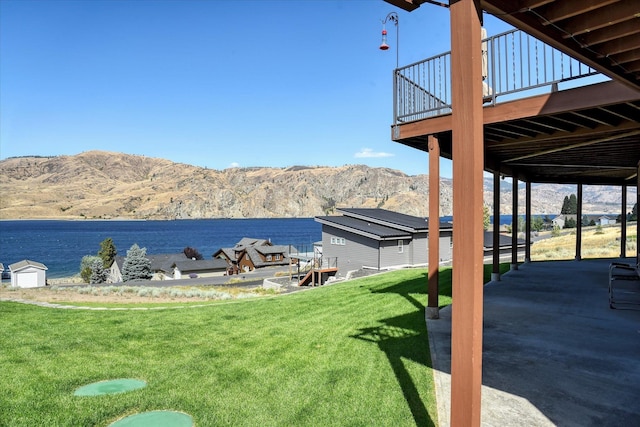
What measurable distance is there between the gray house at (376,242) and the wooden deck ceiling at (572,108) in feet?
37.4

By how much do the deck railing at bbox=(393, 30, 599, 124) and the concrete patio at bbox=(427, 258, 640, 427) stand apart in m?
4.47

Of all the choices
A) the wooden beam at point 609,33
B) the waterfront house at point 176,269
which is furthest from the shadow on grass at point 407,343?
the waterfront house at point 176,269

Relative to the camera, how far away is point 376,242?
26.0 metres

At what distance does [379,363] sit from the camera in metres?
6.14

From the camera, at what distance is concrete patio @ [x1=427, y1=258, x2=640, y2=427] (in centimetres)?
449

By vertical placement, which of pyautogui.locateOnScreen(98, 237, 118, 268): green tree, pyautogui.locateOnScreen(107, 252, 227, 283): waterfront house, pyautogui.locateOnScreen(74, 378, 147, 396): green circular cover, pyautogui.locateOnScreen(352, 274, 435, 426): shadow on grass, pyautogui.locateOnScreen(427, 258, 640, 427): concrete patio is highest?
pyautogui.locateOnScreen(427, 258, 640, 427): concrete patio

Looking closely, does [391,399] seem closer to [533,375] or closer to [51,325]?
[533,375]

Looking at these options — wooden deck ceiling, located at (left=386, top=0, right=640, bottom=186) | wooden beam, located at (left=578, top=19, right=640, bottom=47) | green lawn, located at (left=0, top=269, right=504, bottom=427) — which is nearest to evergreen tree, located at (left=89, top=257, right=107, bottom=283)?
green lawn, located at (left=0, top=269, right=504, bottom=427)

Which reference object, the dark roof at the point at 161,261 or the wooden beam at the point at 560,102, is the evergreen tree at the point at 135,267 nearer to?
the dark roof at the point at 161,261

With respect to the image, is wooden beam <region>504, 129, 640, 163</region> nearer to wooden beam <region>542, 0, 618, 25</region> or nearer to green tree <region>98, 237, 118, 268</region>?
wooden beam <region>542, 0, 618, 25</region>

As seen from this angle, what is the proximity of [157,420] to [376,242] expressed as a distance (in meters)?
22.2

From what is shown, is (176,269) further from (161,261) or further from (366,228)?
(366,228)

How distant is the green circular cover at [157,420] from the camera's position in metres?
4.49

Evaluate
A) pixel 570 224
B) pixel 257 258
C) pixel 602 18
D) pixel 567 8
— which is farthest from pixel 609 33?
pixel 570 224
